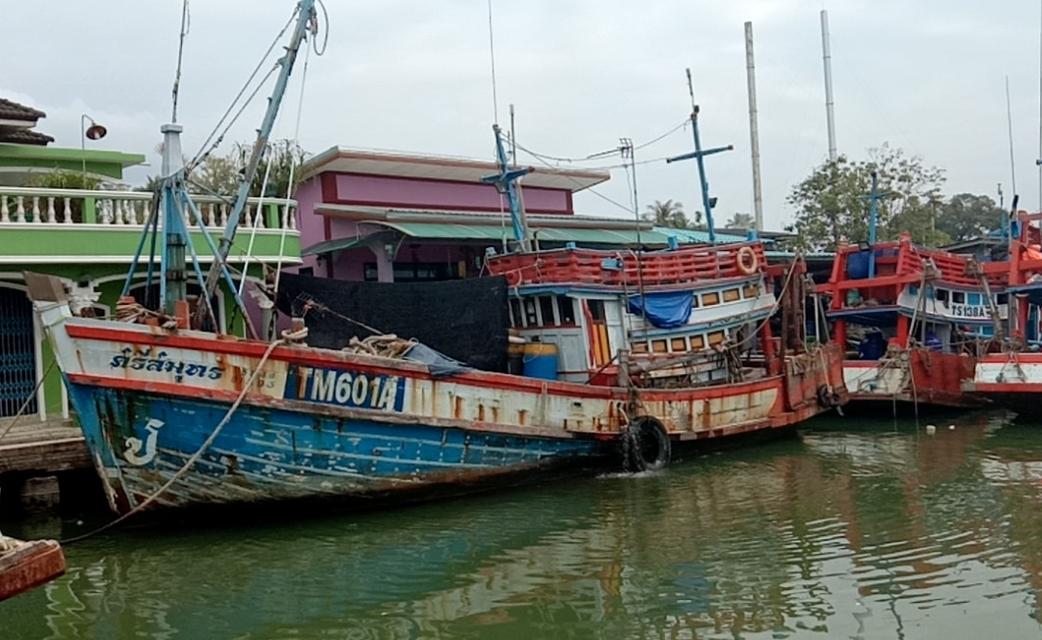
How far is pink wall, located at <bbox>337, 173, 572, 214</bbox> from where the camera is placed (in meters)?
17.6

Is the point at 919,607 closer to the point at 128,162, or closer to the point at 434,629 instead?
the point at 434,629

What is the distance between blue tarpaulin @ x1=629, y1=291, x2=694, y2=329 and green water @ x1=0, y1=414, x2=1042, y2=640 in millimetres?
2466

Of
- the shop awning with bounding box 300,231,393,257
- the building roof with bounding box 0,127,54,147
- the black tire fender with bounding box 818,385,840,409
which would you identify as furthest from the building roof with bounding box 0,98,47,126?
the black tire fender with bounding box 818,385,840,409

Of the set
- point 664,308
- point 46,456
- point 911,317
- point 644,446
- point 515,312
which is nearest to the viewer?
point 46,456

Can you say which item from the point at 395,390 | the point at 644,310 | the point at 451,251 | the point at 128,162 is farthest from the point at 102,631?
the point at 451,251

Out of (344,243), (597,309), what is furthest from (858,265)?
(344,243)

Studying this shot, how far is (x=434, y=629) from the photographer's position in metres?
6.42

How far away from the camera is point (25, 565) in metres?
4.03

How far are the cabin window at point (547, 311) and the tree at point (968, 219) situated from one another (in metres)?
40.6

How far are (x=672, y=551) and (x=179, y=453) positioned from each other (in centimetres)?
480

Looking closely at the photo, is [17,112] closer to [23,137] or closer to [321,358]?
[23,137]

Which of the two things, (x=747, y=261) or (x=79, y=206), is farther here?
(x=747, y=261)

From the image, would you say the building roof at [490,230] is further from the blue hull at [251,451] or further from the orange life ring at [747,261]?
the blue hull at [251,451]

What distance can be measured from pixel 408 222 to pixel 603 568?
369 inches
